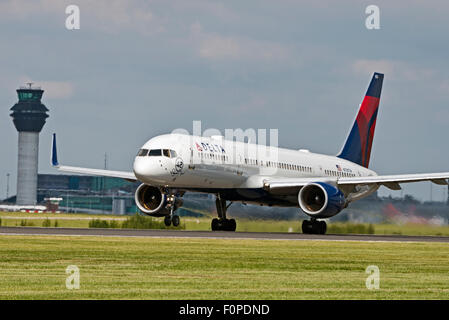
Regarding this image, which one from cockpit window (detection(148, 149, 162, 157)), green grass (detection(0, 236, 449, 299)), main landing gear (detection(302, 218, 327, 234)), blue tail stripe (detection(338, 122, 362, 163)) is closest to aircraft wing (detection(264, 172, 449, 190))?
main landing gear (detection(302, 218, 327, 234))

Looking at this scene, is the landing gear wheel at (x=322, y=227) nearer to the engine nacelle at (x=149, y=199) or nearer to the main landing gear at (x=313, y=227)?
the main landing gear at (x=313, y=227)

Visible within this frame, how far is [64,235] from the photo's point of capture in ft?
135

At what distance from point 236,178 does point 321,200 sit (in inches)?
181

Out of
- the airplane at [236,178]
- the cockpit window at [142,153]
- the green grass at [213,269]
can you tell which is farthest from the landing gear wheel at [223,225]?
the green grass at [213,269]

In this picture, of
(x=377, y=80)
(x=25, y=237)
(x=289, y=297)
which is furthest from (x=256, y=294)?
(x=377, y=80)

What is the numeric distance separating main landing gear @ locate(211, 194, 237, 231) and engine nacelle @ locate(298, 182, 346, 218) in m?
4.90

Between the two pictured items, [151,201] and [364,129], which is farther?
[364,129]

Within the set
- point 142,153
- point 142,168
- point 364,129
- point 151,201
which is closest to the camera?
point 142,168

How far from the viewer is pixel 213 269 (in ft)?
83.3

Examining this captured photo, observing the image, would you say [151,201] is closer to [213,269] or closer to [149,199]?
[149,199]

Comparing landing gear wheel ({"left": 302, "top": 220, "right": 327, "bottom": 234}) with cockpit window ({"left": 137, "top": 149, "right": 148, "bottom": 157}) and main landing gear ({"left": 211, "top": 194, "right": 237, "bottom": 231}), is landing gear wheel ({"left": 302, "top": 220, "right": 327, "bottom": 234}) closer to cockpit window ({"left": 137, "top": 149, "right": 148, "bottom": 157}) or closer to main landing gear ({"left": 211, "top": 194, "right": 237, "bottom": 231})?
main landing gear ({"left": 211, "top": 194, "right": 237, "bottom": 231})

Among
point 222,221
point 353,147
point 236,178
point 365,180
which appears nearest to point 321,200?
point 365,180

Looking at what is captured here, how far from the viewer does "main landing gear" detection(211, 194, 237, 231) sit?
54125 mm
